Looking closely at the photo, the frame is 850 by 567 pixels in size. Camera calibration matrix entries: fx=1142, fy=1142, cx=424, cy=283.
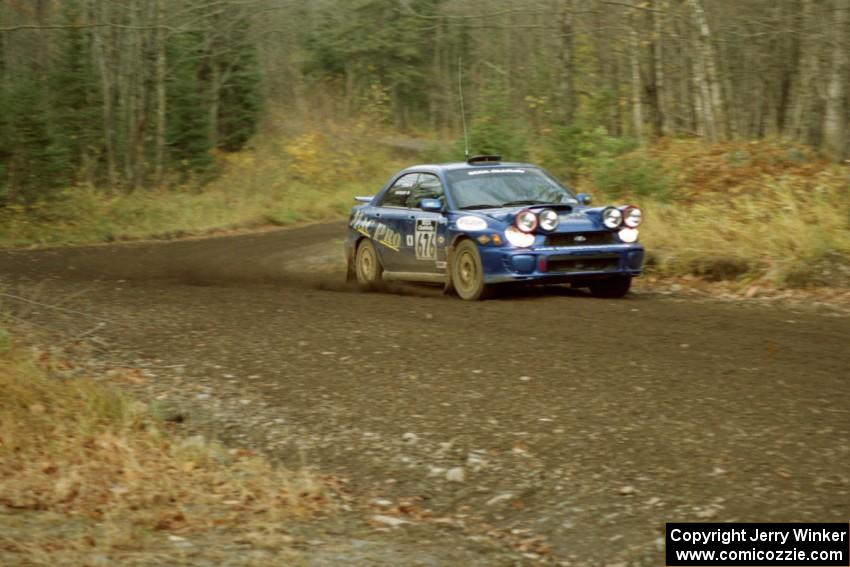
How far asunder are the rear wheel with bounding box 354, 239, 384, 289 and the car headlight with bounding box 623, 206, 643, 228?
3.27 metres

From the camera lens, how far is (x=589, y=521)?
5.54m

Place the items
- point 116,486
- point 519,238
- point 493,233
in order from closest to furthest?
point 116,486
point 519,238
point 493,233

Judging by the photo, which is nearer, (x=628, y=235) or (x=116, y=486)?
(x=116, y=486)

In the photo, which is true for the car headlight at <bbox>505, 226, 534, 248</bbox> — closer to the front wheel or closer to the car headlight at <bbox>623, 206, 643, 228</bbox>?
the front wheel

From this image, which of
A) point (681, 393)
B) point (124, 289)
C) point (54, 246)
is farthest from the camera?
point (54, 246)

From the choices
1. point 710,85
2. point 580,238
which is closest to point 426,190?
point 580,238

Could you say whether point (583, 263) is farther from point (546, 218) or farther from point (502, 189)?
point (502, 189)

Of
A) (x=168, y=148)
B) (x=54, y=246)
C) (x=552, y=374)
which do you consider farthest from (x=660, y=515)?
(x=168, y=148)

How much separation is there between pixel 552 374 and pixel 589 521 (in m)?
2.77

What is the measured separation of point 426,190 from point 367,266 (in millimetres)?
1561

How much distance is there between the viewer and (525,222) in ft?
38.1

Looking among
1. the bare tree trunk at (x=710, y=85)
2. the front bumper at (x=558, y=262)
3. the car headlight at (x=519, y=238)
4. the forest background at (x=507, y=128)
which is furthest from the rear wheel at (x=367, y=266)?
the bare tree trunk at (x=710, y=85)

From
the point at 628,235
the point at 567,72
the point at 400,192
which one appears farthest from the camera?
the point at 567,72

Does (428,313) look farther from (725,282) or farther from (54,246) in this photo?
(54,246)
